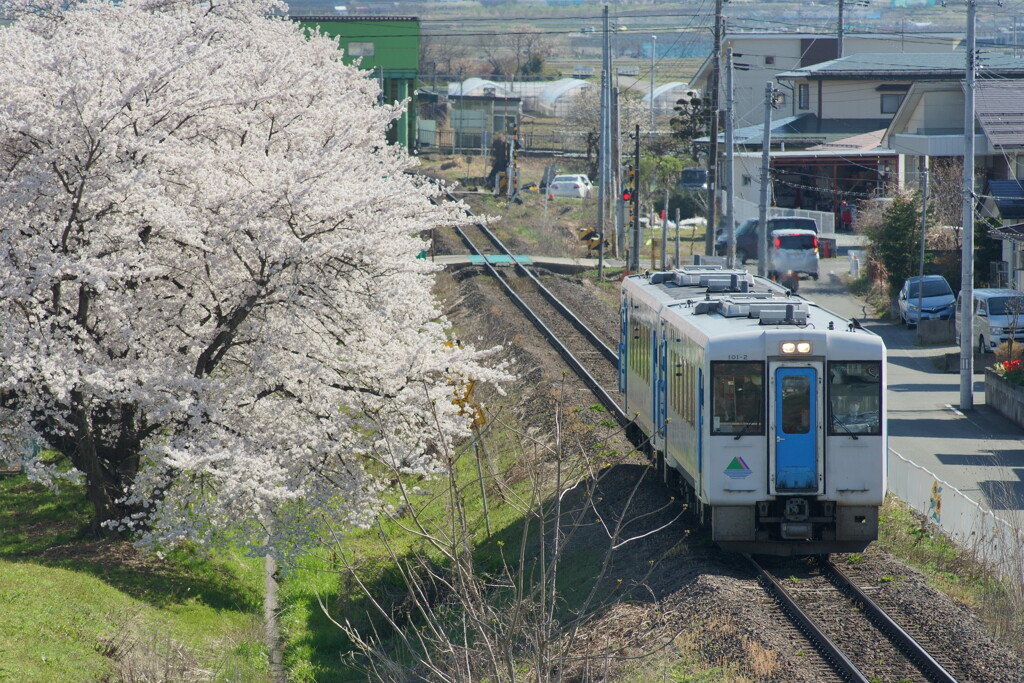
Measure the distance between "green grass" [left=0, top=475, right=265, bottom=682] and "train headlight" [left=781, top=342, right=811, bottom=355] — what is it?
698cm

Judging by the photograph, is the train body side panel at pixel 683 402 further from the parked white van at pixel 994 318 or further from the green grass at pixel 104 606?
the parked white van at pixel 994 318

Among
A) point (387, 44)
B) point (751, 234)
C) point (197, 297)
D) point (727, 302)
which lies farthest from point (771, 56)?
point (727, 302)

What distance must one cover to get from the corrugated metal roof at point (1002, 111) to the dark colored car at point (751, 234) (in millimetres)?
7313

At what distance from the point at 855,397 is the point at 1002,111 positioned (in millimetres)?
28486

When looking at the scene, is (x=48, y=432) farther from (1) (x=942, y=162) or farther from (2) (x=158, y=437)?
(1) (x=942, y=162)

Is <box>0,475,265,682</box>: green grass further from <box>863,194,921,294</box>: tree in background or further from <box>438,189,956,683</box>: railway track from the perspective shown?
<box>863,194,921,294</box>: tree in background

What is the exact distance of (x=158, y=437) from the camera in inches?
618

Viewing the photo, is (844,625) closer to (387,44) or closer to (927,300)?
(927,300)

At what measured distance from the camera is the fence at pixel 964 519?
1191cm

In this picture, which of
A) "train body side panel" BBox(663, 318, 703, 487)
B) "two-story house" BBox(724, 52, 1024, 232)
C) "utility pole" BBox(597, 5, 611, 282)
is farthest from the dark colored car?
"train body side panel" BBox(663, 318, 703, 487)

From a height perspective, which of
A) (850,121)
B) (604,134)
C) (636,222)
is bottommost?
(636,222)

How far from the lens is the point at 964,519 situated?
45.9ft

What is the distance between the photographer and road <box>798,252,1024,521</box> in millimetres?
17625

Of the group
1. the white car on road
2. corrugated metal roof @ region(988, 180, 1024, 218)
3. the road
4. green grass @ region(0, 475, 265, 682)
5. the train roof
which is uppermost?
the white car on road
